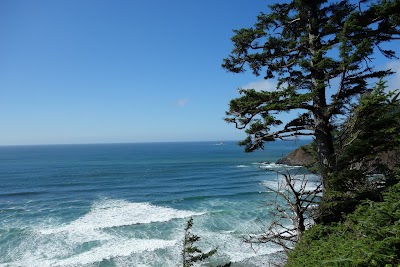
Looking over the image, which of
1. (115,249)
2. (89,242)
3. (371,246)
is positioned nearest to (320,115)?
(371,246)

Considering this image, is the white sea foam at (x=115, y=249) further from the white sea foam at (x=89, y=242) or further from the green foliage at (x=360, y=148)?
the green foliage at (x=360, y=148)

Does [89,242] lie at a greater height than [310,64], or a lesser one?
lesser

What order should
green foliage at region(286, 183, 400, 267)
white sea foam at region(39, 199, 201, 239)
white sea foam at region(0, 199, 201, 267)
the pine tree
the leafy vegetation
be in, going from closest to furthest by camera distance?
green foliage at region(286, 183, 400, 267) → the leafy vegetation → the pine tree → white sea foam at region(0, 199, 201, 267) → white sea foam at region(39, 199, 201, 239)

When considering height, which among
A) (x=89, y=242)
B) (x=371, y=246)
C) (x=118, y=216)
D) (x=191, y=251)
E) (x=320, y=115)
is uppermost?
(x=320, y=115)

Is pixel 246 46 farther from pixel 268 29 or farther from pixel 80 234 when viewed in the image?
pixel 80 234

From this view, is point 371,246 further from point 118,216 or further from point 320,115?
point 118,216

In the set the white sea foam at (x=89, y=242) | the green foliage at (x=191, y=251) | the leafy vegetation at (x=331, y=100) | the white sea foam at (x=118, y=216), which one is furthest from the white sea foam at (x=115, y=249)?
the leafy vegetation at (x=331, y=100)

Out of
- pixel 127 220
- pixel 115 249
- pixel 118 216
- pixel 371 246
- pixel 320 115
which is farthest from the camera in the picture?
pixel 118 216

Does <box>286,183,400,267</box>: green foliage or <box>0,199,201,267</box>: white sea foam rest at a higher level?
<box>286,183,400,267</box>: green foliage

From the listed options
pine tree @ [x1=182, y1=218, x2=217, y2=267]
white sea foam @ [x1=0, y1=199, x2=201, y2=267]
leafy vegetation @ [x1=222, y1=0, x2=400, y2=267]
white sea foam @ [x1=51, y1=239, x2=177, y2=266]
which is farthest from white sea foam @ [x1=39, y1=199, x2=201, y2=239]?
leafy vegetation @ [x1=222, y1=0, x2=400, y2=267]

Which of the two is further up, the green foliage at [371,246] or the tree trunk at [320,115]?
the tree trunk at [320,115]

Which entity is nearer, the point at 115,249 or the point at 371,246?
the point at 371,246

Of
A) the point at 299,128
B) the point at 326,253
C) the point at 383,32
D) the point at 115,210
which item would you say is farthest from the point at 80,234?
the point at 383,32

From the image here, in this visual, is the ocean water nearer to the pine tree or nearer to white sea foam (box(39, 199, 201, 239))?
white sea foam (box(39, 199, 201, 239))
